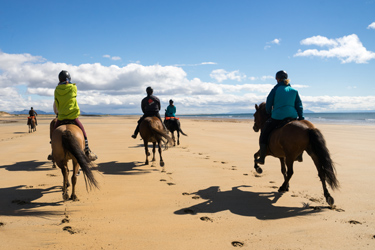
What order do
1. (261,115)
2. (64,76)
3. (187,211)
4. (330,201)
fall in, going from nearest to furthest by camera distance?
(187,211) → (330,201) → (64,76) → (261,115)

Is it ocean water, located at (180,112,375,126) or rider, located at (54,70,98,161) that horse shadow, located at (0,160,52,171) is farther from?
ocean water, located at (180,112,375,126)

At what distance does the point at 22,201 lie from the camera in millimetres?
4625

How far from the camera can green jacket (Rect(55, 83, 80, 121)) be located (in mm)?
5363

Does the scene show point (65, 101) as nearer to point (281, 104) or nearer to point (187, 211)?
point (187, 211)

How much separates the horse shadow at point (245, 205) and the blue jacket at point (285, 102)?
5.63 feet

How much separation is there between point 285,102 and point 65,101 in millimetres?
4804

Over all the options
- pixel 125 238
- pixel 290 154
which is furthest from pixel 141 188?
pixel 290 154

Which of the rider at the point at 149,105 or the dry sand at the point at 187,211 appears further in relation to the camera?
the rider at the point at 149,105

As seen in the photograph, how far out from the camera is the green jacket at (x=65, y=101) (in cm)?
536

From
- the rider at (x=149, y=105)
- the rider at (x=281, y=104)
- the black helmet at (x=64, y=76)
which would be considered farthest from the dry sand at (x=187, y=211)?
the black helmet at (x=64, y=76)

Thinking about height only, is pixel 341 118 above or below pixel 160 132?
below

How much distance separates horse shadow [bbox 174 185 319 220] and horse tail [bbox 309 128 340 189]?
64 centimetres

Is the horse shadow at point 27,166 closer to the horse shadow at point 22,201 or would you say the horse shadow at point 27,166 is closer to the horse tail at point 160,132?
the horse shadow at point 22,201

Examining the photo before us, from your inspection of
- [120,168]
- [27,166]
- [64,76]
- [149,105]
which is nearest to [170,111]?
[149,105]
